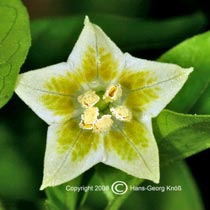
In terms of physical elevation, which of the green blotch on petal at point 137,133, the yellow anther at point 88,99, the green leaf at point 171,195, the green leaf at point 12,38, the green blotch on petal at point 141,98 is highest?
the green leaf at point 12,38

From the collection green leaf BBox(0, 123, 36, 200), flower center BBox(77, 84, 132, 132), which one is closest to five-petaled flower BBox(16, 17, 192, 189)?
flower center BBox(77, 84, 132, 132)

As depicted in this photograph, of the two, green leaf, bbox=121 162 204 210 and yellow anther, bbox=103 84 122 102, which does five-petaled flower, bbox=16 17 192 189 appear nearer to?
yellow anther, bbox=103 84 122 102

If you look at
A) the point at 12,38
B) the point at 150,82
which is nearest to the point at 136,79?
the point at 150,82

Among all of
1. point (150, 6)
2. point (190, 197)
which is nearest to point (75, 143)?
point (190, 197)

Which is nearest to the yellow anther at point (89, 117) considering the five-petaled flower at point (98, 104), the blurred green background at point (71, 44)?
the five-petaled flower at point (98, 104)

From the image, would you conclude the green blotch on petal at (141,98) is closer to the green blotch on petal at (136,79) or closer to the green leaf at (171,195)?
the green blotch on petal at (136,79)

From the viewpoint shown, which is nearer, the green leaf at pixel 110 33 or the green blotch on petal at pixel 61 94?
the green blotch on petal at pixel 61 94
